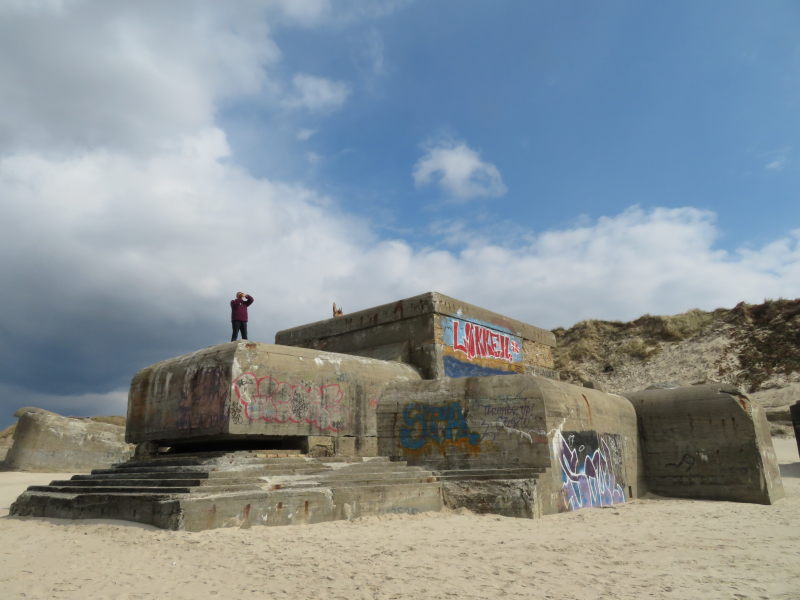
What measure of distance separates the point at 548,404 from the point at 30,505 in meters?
7.69

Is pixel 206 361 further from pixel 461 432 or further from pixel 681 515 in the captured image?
pixel 681 515

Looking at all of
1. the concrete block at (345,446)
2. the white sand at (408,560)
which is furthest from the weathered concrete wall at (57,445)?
the concrete block at (345,446)

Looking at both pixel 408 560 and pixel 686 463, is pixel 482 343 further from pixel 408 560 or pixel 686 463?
pixel 408 560

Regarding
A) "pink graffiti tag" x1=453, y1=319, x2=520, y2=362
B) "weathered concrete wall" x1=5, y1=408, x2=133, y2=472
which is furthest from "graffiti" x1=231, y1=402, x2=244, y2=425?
"weathered concrete wall" x1=5, y1=408, x2=133, y2=472

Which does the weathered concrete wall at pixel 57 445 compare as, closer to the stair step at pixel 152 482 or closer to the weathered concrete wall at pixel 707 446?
the stair step at pixel 152 482

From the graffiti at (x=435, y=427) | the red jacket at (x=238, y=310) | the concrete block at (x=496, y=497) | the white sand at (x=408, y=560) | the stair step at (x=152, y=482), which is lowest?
the white sand at (x=408, y=560)

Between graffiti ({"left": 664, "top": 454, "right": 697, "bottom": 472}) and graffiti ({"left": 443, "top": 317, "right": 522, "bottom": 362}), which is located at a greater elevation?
graffiti ({"left": 443, "top": 317, "right": 522, "bottom": 362})

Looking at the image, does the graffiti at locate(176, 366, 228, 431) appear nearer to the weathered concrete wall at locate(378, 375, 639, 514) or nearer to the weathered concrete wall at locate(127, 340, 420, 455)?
the weathered concrete wall at locate(127, 340, 420, 455)

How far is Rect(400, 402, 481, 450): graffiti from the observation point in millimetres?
9273

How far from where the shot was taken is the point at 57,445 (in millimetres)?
16297

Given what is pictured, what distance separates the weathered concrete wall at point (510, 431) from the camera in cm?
883

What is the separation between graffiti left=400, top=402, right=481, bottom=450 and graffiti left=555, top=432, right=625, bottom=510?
1.47 m

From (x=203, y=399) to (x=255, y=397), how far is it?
85 centimetres

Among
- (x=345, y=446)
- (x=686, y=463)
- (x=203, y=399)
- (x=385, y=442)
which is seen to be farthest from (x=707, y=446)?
(x=203, y=399)
